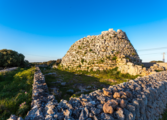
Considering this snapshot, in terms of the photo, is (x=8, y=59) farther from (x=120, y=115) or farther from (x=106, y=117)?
(x=120, y=115)

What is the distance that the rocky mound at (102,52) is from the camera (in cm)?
1336

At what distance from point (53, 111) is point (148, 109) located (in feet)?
14.6

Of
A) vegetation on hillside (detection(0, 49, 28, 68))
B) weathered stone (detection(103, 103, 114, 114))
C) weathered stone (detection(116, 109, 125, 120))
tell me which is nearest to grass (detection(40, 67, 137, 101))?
weathered stone (detection(103, 103, 114, 114))

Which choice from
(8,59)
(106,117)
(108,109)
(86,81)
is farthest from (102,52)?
(8,59)

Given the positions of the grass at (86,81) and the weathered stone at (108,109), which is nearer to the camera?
the weathered stone at (108,109)

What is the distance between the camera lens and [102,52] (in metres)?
14.4

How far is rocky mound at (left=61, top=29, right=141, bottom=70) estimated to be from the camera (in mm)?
13365

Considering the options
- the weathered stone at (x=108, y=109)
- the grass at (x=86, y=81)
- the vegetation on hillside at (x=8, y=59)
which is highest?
the vegetation on hillside at (x=8, y=59)

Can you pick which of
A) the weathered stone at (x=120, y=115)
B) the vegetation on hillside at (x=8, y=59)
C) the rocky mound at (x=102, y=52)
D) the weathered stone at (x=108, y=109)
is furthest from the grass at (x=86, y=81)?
the vegetation on hillside at (x=8, y=59)

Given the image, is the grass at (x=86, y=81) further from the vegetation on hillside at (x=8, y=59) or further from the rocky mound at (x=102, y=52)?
the vegetation on hillside at (x=8, y=59)

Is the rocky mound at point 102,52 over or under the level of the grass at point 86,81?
over

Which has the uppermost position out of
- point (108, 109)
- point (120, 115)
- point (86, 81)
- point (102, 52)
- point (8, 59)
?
point (102, 52)

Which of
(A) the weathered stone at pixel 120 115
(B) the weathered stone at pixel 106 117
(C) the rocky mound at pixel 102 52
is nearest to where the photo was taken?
(B) the weathered stone at pixel 106 117

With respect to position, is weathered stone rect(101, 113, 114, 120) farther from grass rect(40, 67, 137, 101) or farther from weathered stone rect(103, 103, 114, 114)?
grass rect(40, 67, 137, 101)
